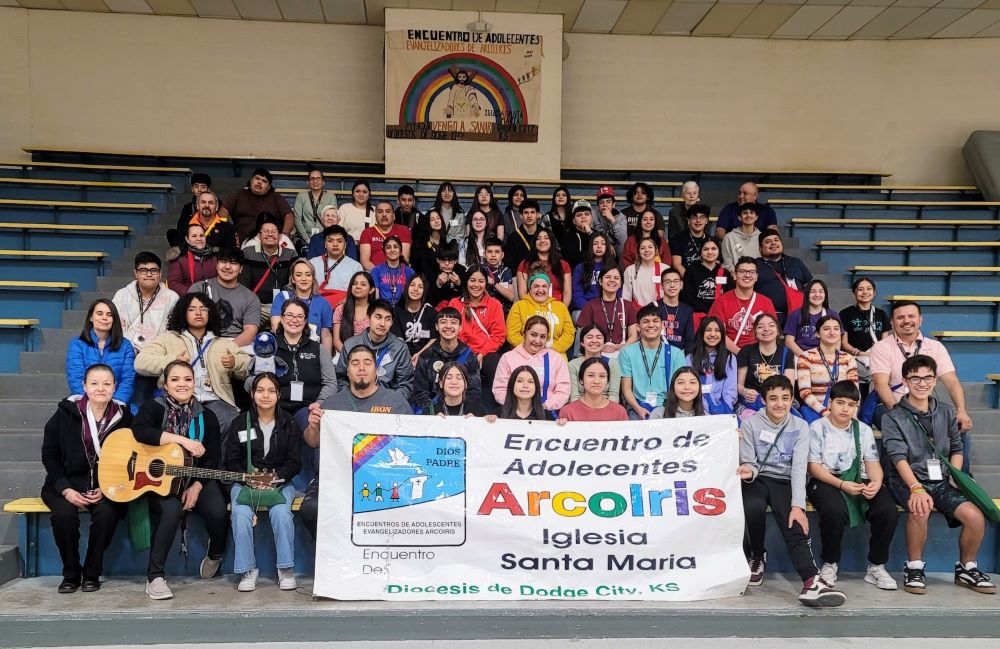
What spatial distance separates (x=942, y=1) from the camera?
11.0m

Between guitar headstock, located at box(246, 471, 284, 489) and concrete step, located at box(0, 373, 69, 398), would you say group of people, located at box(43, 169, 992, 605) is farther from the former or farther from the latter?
concrete step, located at box(0, 373, 69, 398)

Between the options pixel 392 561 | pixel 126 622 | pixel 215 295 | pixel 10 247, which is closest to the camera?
pixel 126 622

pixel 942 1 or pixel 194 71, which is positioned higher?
pixel 942 1

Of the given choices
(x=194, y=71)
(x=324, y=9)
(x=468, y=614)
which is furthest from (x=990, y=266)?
(x=194, y=71)

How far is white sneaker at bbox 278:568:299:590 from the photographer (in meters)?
4.97

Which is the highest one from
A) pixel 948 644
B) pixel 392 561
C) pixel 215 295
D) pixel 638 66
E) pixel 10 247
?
pixel 638 66

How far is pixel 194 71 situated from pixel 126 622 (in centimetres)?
932

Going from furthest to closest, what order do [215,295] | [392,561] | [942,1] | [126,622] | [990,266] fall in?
[942,1], [990,266], [215,295], [392,561], [126,622]

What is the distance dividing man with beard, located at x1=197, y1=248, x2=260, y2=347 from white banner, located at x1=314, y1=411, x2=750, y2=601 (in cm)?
186

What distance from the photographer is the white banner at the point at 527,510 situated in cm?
488

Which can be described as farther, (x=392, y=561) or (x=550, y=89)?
(x=550, y=89)

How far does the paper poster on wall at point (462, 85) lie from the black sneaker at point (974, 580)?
8126mm

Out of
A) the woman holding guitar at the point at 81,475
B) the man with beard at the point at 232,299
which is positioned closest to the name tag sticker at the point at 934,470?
the man with beard at the point at 232,299

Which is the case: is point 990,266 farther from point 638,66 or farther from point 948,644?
point 948,644
